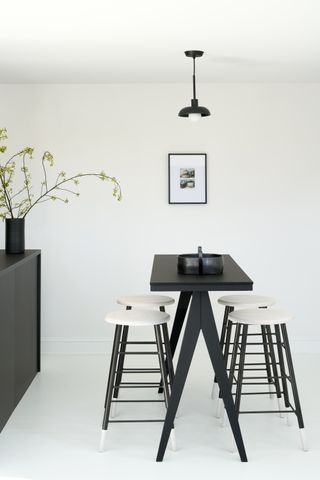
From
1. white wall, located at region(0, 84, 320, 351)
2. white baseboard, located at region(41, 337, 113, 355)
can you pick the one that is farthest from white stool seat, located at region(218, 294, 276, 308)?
white baseboard, located at region(41, 337, 113, 355)

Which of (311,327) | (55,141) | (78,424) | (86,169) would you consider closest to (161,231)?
(86,169)

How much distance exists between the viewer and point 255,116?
6473 millimetres

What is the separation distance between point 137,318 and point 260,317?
2.46 feet

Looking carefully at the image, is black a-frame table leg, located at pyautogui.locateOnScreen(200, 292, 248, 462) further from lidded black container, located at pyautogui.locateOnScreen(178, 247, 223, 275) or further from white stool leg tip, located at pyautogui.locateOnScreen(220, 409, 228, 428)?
white stool leg tip, located at pyautogui.locateOnScreen(220, 409, 228, 428)

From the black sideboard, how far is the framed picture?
1.57m

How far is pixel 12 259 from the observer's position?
4.80m

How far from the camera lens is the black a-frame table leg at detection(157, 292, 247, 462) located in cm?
385

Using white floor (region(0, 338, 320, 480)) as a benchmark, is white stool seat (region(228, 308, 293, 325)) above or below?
above

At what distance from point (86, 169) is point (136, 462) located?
331 cm

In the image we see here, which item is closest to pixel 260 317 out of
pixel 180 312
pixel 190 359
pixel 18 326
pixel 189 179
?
pixel 190 359

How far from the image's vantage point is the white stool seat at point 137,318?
4.05 meters

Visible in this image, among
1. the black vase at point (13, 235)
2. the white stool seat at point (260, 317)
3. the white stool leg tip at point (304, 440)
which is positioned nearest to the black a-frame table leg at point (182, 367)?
the white stool seat at point (260, 317)

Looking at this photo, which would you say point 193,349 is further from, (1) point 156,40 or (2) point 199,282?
(1) point 156,40

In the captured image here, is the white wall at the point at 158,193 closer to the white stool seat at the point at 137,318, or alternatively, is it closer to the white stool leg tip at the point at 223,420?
the white stool leg tip at the point at 223,420
